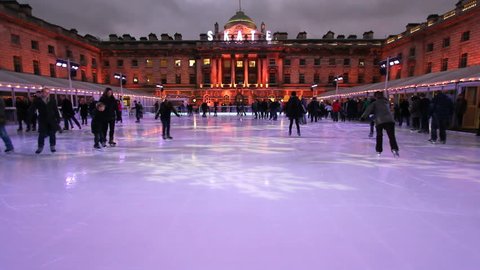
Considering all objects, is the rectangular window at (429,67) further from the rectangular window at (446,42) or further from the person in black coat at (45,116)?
the person in black coat at (45,116)

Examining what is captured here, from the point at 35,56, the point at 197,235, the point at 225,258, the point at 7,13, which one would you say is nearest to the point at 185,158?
the point at 197,235

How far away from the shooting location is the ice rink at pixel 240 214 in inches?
92.0

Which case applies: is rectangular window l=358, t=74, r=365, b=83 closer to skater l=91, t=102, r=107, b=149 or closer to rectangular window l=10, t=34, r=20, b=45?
rectangular window l=10, t=34, r=20, b=45

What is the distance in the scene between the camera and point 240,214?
323 cm

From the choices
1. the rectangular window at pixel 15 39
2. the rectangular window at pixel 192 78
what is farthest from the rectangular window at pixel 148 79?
the rectangular window at pixel 15 39

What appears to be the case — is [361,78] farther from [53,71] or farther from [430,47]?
[53,71]

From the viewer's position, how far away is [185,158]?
6.56 meters

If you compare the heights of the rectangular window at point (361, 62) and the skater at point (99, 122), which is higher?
the rectangular window at point (361, 62)

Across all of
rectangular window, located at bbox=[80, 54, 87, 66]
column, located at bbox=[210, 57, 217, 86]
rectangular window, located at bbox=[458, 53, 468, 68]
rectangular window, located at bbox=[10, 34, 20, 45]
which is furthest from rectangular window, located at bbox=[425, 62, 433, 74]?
rectangular window, located at bbox=[80, 54, 87, 66]

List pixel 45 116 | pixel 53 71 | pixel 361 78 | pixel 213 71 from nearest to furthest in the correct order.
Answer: pixel 45 116
pixel 53 71
pixel 361 78
pixel 213 71

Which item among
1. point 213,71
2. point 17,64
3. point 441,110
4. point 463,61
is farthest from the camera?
point 213,71

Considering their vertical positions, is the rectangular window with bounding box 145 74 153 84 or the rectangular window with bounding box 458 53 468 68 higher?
the rectangular window with bounding box 145 74 153 84

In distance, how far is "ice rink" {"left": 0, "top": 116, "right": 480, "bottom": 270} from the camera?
92.0 inches

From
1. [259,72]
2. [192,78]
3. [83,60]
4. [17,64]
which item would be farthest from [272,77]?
[17,64]
